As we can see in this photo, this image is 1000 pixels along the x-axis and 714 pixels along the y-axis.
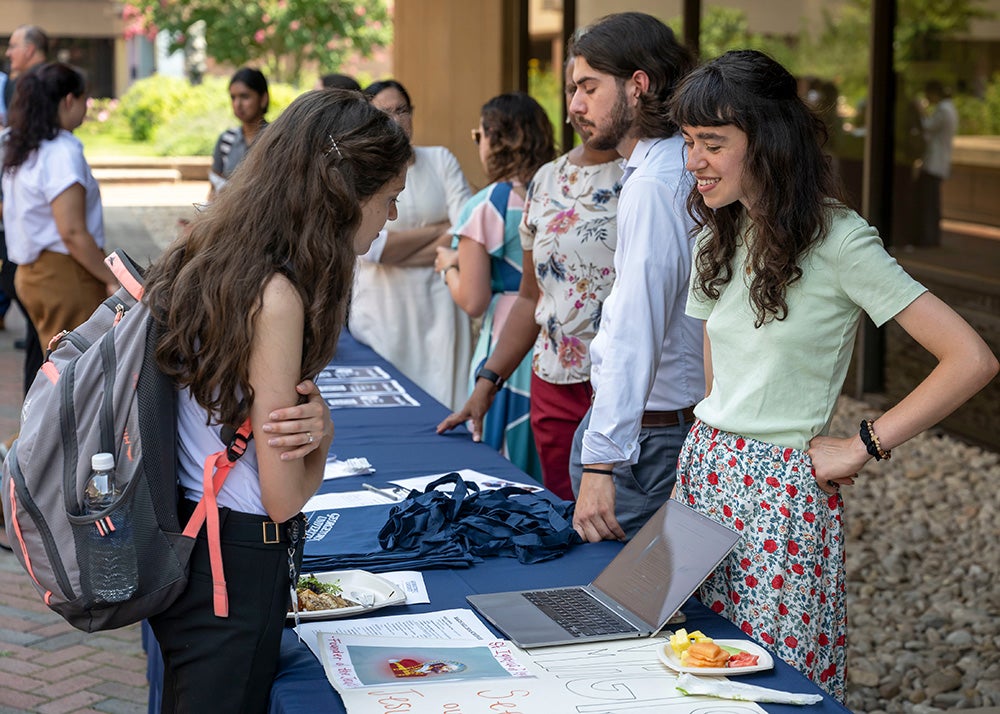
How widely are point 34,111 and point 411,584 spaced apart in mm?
3719

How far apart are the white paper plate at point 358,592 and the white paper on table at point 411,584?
0.09 ft

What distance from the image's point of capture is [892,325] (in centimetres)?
737

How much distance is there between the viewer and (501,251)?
3.91 m

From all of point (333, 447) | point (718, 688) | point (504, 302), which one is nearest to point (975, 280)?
point (504, 302)

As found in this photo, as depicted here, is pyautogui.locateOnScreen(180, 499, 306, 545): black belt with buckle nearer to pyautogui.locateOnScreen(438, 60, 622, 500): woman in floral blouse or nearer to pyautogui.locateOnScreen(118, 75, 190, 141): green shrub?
pyautogui.locateOnScreen(438, 60, 622, 500): woman in floral blouse

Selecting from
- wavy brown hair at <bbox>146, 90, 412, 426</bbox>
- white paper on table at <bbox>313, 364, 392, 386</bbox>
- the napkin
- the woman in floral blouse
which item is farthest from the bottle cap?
white paper on table at <bbox>313, 364, 392, 386</bbox>

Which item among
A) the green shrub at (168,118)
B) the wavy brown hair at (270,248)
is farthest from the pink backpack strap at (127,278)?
the green shrub at (168,118)

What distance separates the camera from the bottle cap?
1646 millimetres

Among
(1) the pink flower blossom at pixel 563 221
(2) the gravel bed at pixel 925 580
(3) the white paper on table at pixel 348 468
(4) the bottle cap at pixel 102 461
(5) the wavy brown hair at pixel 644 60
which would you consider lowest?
(2) the gravel bed at pixel 925 580

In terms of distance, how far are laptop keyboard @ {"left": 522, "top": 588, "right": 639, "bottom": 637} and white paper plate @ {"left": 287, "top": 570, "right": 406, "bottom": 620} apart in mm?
242

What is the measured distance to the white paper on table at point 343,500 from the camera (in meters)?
2.70

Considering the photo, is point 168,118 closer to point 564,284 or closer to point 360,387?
point 360,387

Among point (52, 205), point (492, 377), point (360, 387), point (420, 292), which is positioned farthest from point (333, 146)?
point (52, 205)

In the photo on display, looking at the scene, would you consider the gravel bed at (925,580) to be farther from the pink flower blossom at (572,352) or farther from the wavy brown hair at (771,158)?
the wavy brown hair at (771,158)
